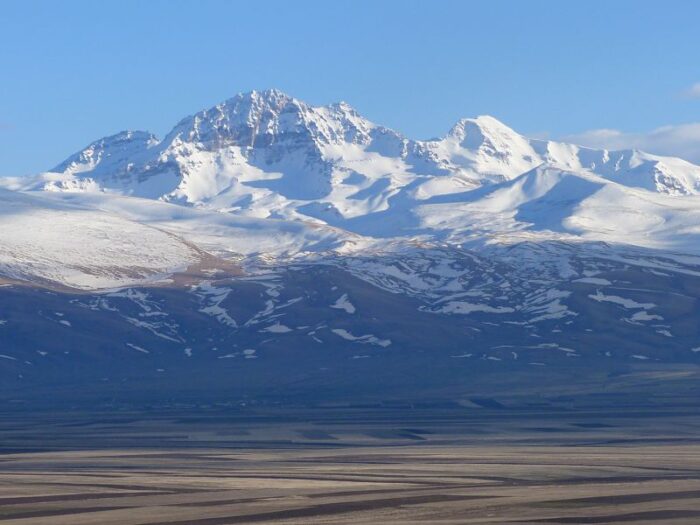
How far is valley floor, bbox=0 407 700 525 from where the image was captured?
84.2 metres

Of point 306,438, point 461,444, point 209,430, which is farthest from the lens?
point 209,430

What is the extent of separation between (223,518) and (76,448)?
2660 inches

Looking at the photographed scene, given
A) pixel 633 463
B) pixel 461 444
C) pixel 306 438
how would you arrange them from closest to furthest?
1. pixel 633 463
2. pixel 461 444
3. pixel 306 438

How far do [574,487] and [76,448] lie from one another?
65082 millimetres

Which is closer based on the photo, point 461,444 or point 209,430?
point 461,444

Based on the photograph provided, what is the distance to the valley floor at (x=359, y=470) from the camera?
8419 cm

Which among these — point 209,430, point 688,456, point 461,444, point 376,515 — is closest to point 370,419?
point 209,430

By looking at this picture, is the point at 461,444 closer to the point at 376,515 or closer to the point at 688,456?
the point at 688,456

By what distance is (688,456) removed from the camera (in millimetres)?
121500

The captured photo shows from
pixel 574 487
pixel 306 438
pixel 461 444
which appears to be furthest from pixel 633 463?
pixel 306 438

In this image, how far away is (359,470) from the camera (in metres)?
114

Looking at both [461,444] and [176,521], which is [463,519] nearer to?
[176,521]

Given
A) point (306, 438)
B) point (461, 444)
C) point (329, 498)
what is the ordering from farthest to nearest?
1. point (306, 438)
2. point (461, 444)
3. point (329, 498)

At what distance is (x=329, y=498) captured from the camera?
3590 inches
